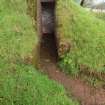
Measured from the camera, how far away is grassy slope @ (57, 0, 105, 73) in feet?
25.4

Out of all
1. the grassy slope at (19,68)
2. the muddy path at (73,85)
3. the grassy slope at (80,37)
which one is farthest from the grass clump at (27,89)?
the grassy slope at (80,37)

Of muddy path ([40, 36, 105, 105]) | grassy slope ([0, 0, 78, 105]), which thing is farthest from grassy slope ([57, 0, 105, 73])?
grassy slope ([0, 0, 78, 105])

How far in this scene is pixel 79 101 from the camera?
275 inches

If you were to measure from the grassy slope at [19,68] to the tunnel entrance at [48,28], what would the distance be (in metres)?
0.91

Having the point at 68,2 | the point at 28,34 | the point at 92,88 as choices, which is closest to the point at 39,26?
A: the point at 28,34

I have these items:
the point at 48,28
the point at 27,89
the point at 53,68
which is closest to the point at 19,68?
the point at 27,89

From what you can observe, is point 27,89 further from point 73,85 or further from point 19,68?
point 73,85

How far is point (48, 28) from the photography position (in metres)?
8.76

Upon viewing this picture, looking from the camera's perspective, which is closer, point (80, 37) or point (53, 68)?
point (53, 68)

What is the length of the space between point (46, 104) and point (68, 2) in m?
2.91

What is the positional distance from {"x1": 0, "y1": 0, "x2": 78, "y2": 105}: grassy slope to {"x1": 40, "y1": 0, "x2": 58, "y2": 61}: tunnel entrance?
35.7 inches

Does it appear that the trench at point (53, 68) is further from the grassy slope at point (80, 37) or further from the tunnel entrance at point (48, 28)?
the grassy slope at point (80, 37)

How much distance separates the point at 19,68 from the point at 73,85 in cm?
114

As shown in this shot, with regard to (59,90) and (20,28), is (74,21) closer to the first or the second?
(20,28)
